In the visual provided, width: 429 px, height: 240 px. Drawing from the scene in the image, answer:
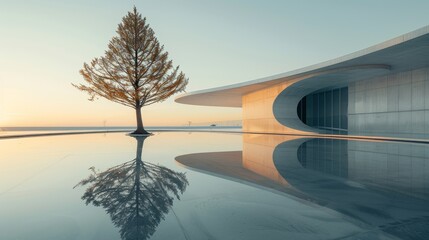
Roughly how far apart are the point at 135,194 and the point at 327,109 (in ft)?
112

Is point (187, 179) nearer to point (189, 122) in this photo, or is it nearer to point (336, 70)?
point (336, 70)

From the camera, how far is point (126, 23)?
25891 millimetres

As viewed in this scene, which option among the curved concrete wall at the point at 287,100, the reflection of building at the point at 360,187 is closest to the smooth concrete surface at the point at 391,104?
the curved concrete wall at the point at 287,100

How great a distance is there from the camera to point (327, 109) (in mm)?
34156

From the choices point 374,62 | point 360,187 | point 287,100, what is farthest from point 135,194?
point 287,100

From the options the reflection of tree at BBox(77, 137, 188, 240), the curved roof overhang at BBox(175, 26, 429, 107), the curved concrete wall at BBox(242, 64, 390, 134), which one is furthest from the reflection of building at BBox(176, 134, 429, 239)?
the curved concrete wall at BBox(242, 64, 390, 134)

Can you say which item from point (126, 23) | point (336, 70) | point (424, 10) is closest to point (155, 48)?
point (126, 23)

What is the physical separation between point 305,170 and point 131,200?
4550mm

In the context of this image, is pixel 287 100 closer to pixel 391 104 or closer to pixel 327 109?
pixel 327 109

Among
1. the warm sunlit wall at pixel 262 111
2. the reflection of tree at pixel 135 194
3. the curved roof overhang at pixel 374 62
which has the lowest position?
the reflection of tree at pixel 135 194

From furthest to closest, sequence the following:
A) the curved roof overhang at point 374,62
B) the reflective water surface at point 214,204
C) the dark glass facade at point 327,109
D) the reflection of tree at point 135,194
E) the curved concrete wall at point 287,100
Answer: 1. the dark glass facade at point 327,109
2. the curved concrete wall at point 287,100
3. the curved roof overhang at point 374,62
4. the reflection of tree at point 135,194
5. the reflective water surface at point 214,204

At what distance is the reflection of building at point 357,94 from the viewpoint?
1889 centimetres

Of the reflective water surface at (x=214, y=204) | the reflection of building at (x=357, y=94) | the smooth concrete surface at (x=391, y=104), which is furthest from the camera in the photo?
the smooth concrete surface at (x=391, y=104)

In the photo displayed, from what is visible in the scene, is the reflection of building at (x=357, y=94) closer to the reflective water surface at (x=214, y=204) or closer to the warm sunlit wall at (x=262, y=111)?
the warm sunlit wall at (x=262, y=111)
